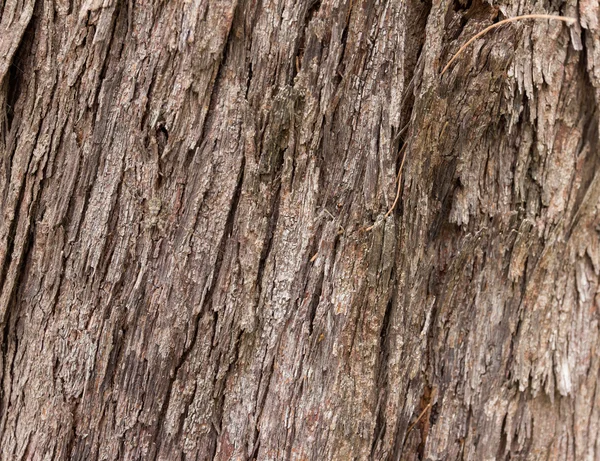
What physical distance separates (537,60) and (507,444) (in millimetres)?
1146

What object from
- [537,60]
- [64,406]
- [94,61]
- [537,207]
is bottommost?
[64,406]

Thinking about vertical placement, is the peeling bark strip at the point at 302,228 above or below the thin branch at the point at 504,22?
below

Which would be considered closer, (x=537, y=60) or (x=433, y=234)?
(x=537, y=60)

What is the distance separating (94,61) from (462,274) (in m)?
1.31

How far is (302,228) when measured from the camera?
162 cm

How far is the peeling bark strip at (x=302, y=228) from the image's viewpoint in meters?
1.57

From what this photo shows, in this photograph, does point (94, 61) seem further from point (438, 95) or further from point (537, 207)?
point (537, 207)

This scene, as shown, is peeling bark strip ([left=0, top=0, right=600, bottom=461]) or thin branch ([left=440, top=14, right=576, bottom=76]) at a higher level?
thin branch ([left=440, top=14, right=576, bottom=76])

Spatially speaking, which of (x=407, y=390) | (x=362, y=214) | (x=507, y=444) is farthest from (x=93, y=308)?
(x=507, y=444)

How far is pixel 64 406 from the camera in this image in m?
1.69

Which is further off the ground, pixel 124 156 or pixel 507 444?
pixel 124 156

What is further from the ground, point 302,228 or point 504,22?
point 504,22

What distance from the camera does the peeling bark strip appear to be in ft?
5.16

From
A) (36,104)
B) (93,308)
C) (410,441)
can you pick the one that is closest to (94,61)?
(36,104)
